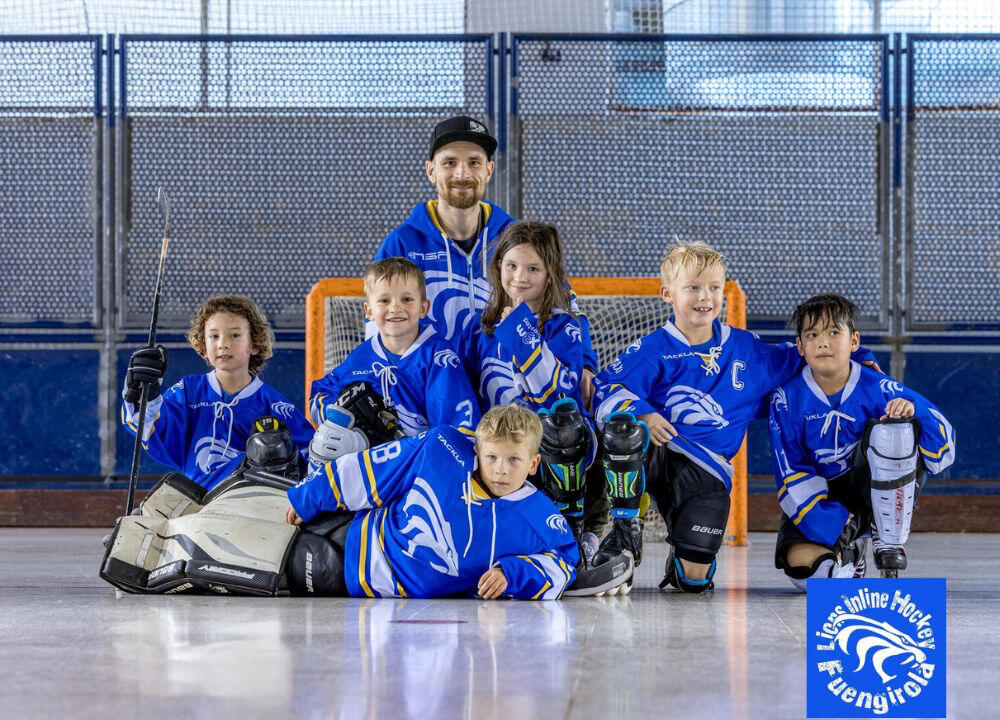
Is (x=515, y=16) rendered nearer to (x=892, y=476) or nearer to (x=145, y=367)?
(x=145, y=367)

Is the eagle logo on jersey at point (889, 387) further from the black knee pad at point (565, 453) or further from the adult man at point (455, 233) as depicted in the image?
the adult man at point (455, 233)

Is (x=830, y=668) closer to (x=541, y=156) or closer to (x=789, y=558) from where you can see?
(x=789, y=558)

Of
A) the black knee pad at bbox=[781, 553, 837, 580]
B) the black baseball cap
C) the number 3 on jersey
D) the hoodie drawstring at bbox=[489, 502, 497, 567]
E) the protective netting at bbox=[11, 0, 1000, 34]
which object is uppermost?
the protective netting at bbox=[11, 0, 1000, 34]

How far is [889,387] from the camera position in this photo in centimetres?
321

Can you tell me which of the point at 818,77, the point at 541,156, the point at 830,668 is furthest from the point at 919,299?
the point at 830,668

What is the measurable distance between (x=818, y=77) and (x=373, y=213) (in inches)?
91.9

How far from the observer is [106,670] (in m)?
1.79

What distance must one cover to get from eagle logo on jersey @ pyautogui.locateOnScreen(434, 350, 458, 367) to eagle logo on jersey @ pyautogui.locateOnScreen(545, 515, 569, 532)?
23.4 inches

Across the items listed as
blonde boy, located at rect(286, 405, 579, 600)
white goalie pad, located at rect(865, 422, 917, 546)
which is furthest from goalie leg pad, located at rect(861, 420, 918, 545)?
blonde boy, located at rect(286, 405, 579, 600)

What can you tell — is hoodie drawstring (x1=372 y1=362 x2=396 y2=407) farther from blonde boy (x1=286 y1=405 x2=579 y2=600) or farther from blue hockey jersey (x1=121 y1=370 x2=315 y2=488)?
blue hockey jersey (x1=121 y1=370 x2=315 y2=488)

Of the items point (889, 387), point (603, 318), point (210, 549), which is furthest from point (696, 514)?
point (603, 318)

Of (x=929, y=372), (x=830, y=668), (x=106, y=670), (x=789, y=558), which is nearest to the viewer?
(x=830, y=668)

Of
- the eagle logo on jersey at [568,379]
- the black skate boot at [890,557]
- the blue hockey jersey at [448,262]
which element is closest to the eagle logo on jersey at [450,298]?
the blue hockey jersey at [448,262]

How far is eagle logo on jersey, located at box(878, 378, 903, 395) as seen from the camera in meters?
3.20
